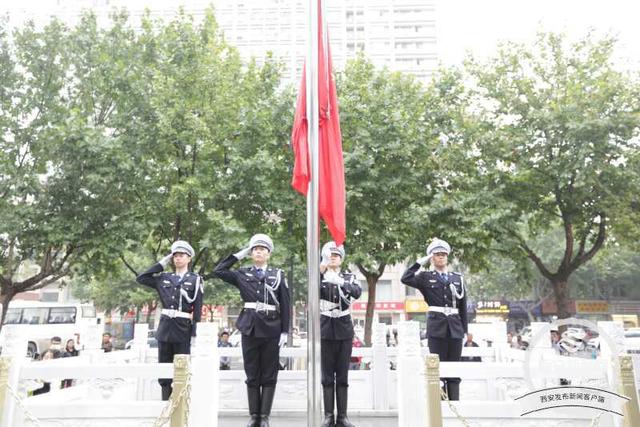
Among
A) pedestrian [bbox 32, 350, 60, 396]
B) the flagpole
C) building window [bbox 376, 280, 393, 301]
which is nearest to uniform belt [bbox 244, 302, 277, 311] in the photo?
the flagpole

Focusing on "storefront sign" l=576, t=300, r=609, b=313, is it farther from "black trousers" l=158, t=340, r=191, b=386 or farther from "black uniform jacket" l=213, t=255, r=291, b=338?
"black trousers" l=158, t=340, r=191, b=386

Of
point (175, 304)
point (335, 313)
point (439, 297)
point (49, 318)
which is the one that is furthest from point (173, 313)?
point (49, 318)

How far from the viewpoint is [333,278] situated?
4988mm

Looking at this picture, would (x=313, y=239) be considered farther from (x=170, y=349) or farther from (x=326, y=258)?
(x=170, y=349)

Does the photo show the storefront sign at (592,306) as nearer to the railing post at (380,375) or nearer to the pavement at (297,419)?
the railing post at (380,375)

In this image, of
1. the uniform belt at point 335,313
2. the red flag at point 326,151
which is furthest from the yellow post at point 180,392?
the uniform belt at point 335,313

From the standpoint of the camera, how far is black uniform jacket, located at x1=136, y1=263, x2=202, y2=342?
5168mm

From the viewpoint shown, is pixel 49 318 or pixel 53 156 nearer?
pixel 53 156

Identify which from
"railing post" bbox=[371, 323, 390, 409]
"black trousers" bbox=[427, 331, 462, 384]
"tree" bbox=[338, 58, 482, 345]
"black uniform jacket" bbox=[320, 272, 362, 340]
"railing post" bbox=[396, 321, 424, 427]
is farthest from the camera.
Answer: "tree" bbox=[338, 58, 482, 345]

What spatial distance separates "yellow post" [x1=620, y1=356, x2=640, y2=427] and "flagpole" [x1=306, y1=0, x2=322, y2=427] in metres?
2.18

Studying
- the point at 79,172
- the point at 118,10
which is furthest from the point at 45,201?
the point at 118,10

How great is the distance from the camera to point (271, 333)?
4.63 meters

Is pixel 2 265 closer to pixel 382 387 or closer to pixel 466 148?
pixel 382 387

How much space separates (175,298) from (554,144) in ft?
34.9
